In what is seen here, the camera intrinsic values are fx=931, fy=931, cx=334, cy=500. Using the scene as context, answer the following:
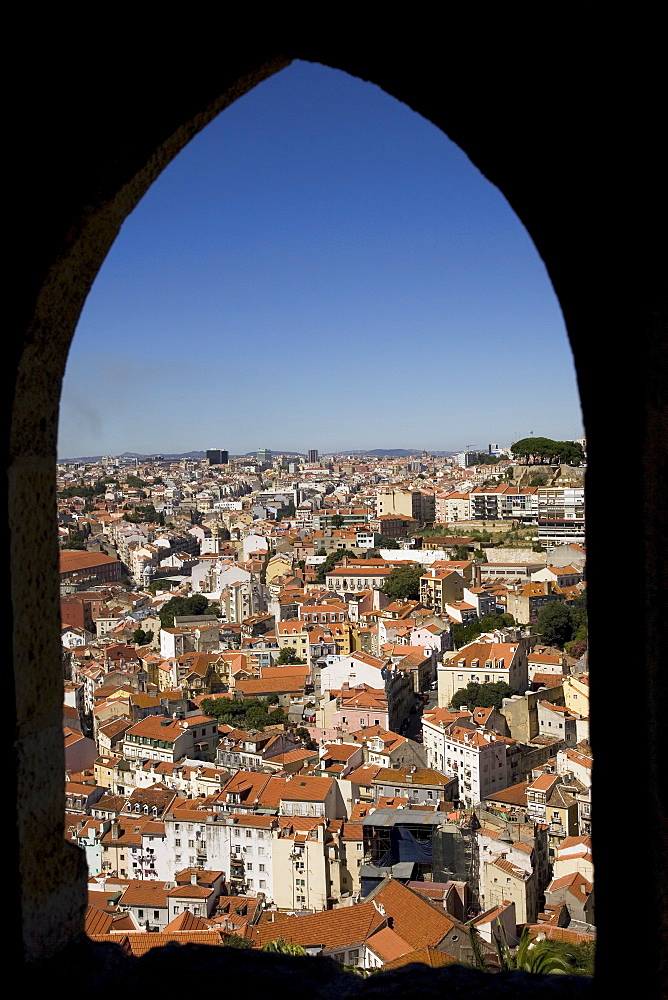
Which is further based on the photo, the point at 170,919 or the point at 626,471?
the point at 170,919

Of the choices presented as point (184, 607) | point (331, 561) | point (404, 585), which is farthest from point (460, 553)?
point (184, 607)

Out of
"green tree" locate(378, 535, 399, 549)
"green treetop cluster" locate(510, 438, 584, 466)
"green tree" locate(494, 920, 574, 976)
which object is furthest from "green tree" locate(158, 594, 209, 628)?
"green tree" locate(494, 920, 574, 976)

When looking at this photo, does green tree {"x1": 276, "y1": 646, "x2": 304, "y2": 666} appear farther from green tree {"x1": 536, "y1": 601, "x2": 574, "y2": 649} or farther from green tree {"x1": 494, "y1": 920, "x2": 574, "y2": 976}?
green tree {"x1": 494, "y1": 920, "x2": 574, "y2": 976}

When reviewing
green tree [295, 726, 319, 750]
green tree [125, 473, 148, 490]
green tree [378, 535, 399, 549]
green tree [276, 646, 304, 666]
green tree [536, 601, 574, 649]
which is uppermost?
green tree [125, 473, 148, 490]

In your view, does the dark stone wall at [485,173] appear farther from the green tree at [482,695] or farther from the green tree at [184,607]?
the green tree at [184,607]

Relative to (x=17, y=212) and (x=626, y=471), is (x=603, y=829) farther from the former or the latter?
(x=17, y=212)

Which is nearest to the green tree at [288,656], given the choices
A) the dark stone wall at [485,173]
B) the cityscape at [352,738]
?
the cityscape at [352,738]

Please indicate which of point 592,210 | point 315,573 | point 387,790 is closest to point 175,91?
point 592,210
